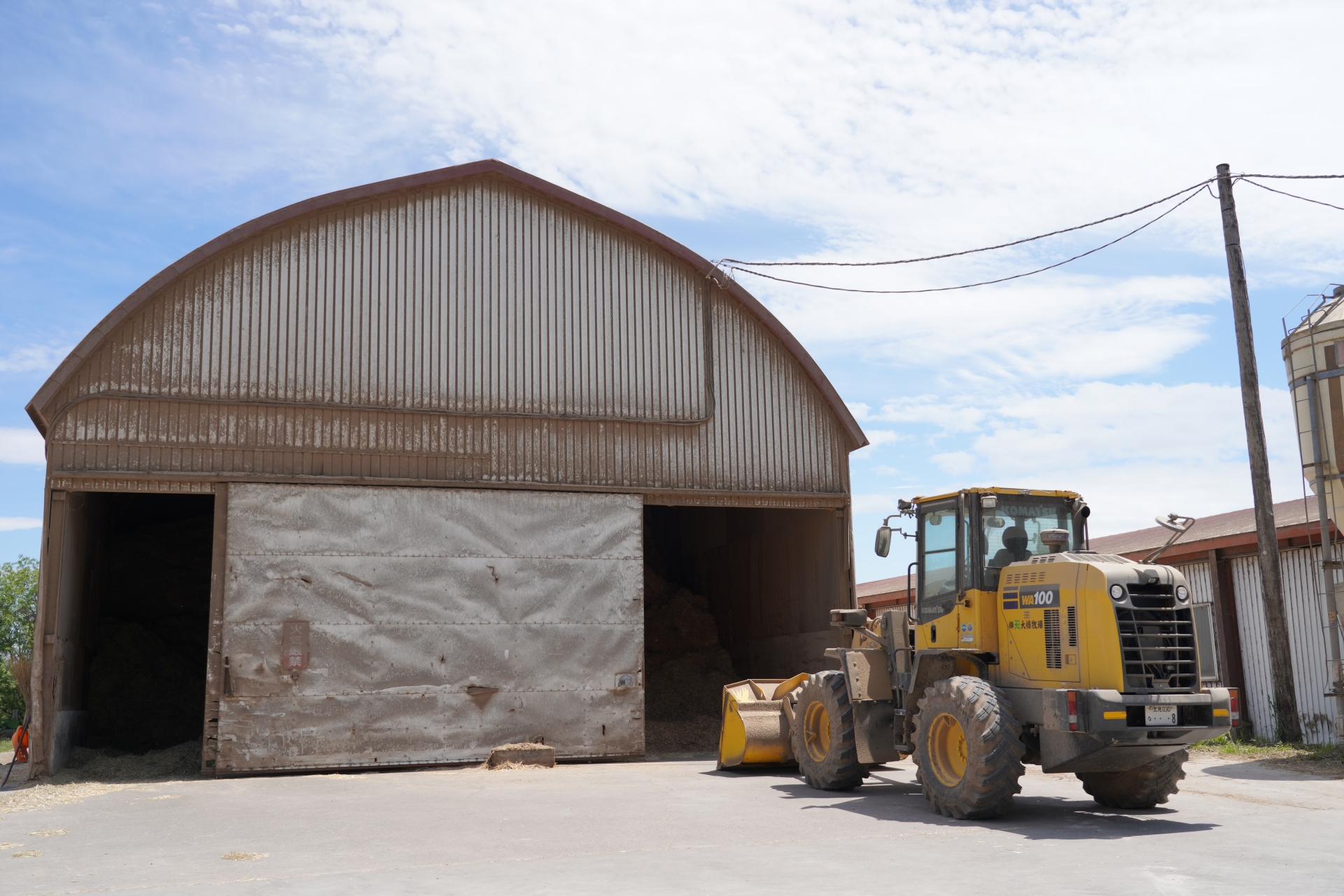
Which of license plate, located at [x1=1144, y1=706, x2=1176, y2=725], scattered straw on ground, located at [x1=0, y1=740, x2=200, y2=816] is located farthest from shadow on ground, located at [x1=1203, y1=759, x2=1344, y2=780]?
scattered straw on ground, located at [x1=0, y1=740, x2=200, y2=816]

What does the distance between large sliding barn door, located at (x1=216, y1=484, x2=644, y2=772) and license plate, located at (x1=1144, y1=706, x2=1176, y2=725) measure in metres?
8.70

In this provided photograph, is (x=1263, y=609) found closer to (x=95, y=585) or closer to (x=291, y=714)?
(x=291, y=714)

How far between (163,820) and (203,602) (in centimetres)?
1162

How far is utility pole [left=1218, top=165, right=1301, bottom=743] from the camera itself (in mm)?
15633

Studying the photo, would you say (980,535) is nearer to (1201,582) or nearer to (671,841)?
(671,841)

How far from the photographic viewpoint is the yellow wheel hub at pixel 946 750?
10133mm

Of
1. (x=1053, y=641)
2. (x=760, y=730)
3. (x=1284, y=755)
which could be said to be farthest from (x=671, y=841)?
(x=1284, y=755)

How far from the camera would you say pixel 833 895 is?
260 inches

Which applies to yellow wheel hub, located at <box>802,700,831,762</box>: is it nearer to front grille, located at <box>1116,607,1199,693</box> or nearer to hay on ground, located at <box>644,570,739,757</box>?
front grille, located at <box>1116,607,1199,693</box>

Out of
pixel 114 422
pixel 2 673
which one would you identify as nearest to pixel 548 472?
pixel 114 422

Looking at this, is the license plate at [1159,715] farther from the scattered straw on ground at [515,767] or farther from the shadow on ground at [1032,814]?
the scattered straw on ground at [515,767]

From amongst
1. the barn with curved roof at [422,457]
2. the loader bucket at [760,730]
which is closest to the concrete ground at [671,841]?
the loader bucket at [760,730]

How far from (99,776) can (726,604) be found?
1224 centimetres

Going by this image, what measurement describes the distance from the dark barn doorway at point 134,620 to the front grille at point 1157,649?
43.8 feet
